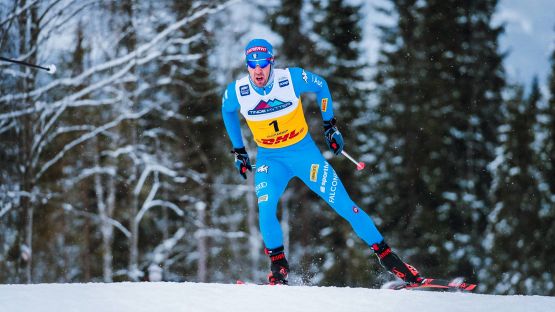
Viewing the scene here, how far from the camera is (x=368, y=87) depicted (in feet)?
62.7

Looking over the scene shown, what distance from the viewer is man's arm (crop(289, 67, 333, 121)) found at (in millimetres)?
5934

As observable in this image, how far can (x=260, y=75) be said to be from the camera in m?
5.73

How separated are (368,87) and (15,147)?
28.2 feet

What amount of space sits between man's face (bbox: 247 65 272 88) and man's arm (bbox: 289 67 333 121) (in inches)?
10.0

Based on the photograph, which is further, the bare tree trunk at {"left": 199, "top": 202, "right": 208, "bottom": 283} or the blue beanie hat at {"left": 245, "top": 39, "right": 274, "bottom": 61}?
the bare tree trunk at {"left": 199, "top": 202, "right": 208, "bottom": 283}

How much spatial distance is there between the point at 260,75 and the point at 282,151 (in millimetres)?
627

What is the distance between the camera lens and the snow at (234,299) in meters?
3.90

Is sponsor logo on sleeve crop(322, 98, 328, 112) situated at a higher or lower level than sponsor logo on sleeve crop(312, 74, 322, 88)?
lower

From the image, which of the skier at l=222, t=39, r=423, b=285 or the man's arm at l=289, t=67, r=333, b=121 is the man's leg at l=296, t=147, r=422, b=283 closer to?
the skier at l=222, t=39, r=423, b=285

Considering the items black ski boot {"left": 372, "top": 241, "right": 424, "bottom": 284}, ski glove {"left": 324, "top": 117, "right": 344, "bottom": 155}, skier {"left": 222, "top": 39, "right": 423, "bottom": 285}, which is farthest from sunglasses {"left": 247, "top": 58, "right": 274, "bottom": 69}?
black ski boot {"left": 372, "top": 241, "right": 424, "bottom": 284}

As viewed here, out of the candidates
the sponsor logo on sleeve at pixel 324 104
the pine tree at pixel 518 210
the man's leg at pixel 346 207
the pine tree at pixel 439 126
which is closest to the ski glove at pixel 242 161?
the man's leg at pixel 346 207

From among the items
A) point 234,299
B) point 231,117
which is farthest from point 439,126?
point 234,299

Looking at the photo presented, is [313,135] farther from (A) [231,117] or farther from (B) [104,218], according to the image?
(A) [231,117]

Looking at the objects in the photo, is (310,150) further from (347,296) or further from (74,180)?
(74,180)
